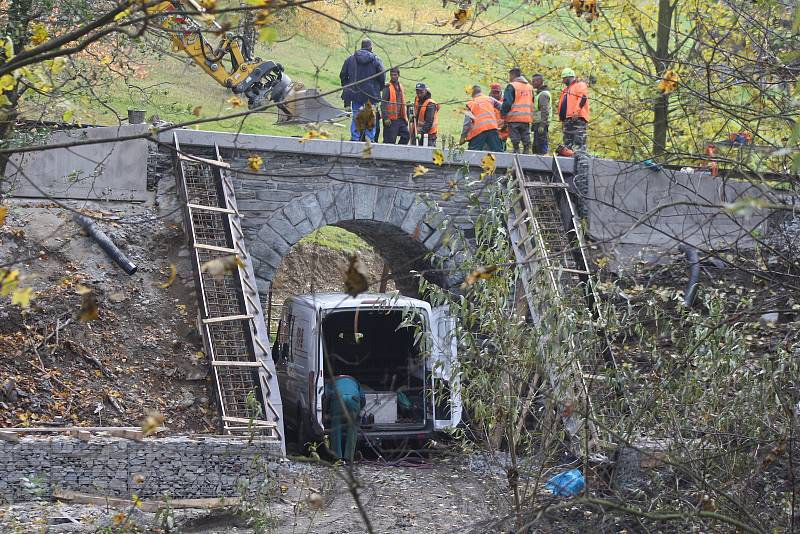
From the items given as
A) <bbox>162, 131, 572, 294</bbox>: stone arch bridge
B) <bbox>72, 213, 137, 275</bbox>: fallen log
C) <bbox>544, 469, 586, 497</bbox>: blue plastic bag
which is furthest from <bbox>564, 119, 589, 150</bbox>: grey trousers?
<bbox>544, 469, 586, 497</bbox>: blue plastic bag

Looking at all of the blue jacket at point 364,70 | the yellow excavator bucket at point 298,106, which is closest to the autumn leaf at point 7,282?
the yellow excavator bucket at point 298,106

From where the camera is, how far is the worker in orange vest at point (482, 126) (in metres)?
16.6

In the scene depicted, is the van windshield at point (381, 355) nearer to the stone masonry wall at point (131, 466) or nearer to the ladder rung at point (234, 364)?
the ladder rung at point (234, 364)

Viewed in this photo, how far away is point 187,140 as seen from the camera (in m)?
14.3

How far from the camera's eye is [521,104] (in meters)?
16.5

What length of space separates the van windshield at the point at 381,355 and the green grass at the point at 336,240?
9057 mm

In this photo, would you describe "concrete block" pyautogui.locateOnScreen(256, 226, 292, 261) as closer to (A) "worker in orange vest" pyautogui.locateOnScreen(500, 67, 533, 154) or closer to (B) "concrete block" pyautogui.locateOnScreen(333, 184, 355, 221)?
(B) "concrete block" pyautogui.locateOnScreen(333, 184, 355, 221)

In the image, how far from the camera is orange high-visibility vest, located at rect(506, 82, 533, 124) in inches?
645

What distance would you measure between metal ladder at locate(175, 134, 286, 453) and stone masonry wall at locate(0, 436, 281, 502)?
0.77 metres

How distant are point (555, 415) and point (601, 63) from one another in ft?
46.9

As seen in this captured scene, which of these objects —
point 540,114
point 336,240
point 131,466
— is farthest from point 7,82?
point 336,240

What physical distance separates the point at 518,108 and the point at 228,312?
6.07 m

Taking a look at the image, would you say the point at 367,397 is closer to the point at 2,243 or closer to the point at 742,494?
the point at 2,243

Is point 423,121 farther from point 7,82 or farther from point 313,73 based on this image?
point 7,82
